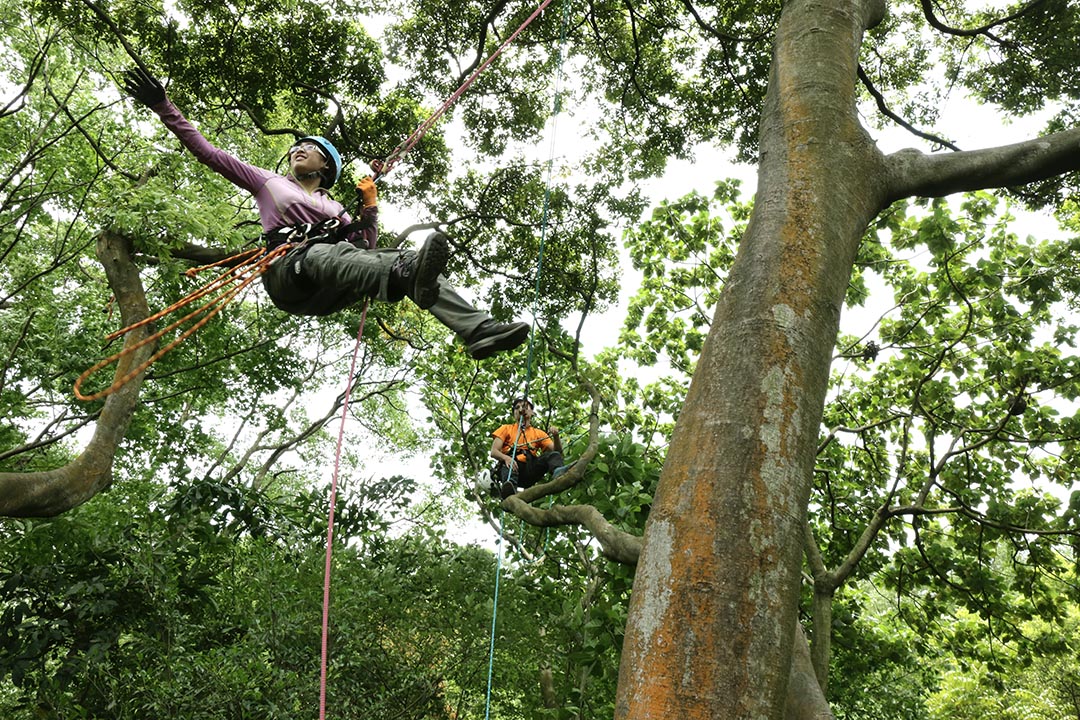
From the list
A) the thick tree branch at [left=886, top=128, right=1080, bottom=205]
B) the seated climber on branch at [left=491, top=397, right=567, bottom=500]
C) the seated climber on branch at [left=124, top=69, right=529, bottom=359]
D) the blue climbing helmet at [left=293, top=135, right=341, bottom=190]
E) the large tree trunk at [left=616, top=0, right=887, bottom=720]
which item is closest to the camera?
the large tree trunk at [left=616, top=0, right=887, bottom=720]

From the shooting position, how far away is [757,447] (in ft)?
5.85

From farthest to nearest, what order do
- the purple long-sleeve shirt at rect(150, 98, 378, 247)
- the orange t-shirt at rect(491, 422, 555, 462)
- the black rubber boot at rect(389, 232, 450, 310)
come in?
the orange t-shirt at rect(491, 422, 555, 462) → the purple long-sleeve shirt at rect(150, 98, 378, 247) → the black rubber boot at rect(389, 232, 450, 310)

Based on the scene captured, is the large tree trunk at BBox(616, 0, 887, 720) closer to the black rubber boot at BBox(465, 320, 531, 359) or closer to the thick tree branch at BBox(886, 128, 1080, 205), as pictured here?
the thick tree branch at BBox(886, 128, 1080, 205)

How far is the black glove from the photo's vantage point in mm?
3129

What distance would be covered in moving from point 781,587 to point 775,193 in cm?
127

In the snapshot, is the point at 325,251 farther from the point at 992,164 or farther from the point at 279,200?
the point at 992,164

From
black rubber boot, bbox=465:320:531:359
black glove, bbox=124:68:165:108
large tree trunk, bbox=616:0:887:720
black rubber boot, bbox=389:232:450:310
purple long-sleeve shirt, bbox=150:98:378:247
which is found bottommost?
large tree trunk, bbox=616:0:887:720

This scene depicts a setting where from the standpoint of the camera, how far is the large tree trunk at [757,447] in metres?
1.54

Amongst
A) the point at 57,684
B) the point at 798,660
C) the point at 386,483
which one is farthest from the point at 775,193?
the point at 57,684

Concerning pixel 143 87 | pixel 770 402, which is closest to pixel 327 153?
pixel 143 87

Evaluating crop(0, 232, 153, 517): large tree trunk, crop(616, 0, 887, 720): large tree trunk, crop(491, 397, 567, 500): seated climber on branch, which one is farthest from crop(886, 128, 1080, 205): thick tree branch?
crop(0, 232, 153, 517): large tree trunk

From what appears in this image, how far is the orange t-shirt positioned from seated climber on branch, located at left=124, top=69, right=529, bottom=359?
3.17 metres

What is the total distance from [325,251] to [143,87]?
40.6 inches

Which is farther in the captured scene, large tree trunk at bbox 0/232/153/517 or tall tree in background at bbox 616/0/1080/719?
large tree trunk at bbox 0/232/153/517
